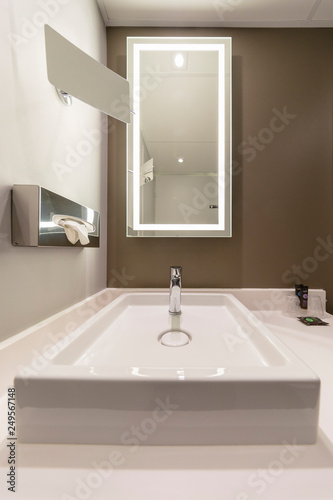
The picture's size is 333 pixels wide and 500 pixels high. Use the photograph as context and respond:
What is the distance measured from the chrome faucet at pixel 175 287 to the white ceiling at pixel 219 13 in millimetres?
1201

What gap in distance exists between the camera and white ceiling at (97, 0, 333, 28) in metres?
1.04

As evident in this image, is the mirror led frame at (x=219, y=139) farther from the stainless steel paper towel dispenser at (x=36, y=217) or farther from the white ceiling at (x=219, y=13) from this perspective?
the stainless steel paper towel dispenser at (x=36, y=217)

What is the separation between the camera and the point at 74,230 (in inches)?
26.7

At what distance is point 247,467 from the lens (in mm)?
347

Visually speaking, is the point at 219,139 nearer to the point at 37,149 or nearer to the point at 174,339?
the point at 37,149

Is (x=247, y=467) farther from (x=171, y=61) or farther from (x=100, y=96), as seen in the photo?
(x=171, y=61)

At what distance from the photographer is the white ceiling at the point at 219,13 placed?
3.41 feet

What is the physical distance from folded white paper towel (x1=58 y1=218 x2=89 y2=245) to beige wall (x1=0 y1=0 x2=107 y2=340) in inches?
3.0

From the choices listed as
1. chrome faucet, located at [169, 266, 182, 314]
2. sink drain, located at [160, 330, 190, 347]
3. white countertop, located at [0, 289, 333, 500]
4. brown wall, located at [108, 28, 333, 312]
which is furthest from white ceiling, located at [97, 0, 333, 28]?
white countertop, located at [0, 289, 333, 500]

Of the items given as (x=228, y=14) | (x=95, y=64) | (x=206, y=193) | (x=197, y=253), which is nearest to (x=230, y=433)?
(x=197, y=253)

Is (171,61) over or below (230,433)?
over

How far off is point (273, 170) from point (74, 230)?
0.98 meters

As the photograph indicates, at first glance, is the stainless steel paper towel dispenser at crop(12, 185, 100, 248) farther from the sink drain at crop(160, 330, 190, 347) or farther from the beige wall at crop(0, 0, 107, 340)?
the sink drain at crop(160, 330, 190, 347)

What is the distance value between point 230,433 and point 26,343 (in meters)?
0.47
